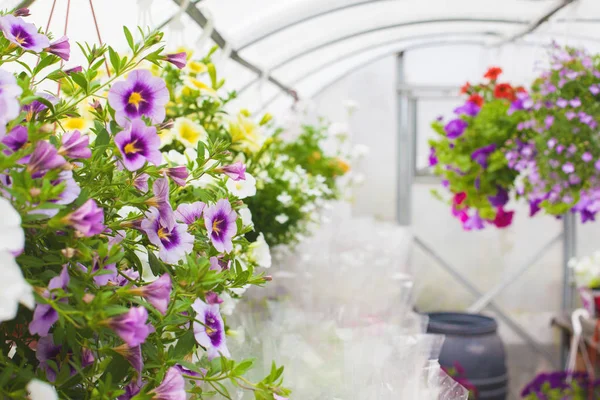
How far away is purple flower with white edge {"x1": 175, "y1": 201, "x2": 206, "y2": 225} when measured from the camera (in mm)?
536

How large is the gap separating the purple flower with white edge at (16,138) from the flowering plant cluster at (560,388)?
9.43ft

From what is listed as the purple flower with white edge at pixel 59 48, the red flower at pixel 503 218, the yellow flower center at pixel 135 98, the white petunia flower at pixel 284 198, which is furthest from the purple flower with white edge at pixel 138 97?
the red flower at pixel 503 218

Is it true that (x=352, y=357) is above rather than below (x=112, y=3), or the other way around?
below

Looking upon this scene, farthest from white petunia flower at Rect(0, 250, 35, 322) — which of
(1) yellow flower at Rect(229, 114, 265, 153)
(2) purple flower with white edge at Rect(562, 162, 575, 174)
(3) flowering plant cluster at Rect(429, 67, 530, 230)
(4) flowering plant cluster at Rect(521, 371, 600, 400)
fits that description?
(4) flowering plant cluster at Rect(521, 371, 600, 400)

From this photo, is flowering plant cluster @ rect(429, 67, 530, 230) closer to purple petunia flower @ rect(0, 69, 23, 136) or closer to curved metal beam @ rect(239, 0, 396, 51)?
curved metal beam @ rect(239, 0, 396, 51)

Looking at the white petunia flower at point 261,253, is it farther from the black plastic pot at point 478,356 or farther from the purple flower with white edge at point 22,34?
the black plastic pot at point 478,356

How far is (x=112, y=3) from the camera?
125 centimetres

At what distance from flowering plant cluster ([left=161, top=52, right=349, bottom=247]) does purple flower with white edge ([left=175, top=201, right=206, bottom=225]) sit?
1.5 inches

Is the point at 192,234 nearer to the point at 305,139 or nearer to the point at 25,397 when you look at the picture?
the point at 25,397

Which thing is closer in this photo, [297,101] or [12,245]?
[12,245]

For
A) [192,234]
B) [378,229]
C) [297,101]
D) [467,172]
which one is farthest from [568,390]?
[192,234]

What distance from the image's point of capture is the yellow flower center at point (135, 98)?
0.49 m

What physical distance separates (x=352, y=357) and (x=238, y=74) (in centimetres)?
167

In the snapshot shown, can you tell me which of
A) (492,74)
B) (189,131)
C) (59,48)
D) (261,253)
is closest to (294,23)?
(492,74)
